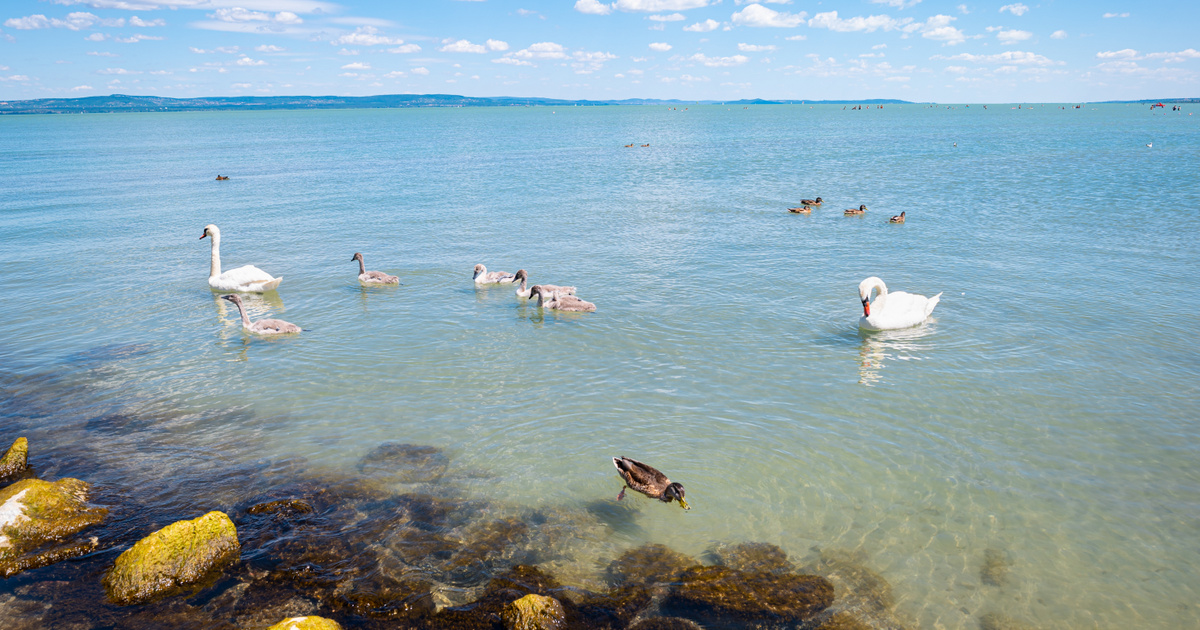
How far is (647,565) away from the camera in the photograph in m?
8.50

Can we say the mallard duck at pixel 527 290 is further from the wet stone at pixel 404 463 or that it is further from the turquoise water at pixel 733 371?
the wet stone at pixel 404 463

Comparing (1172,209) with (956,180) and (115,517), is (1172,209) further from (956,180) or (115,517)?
(115,517)

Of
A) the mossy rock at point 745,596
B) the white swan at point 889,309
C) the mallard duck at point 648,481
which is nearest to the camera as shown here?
the mossy rock at point 745,596

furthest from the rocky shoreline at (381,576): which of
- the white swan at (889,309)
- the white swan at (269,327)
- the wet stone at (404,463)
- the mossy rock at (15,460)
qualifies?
the white swan at (889,309)

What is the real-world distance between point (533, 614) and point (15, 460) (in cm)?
896

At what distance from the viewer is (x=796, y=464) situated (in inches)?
429

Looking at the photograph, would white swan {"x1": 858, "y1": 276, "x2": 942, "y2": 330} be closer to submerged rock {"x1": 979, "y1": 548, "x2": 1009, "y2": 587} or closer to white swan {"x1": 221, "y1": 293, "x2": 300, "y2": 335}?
submerged rock {"x1": 979, "y1": 548, "x2": 1009, "y2": 587}

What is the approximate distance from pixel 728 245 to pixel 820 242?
12.2ft

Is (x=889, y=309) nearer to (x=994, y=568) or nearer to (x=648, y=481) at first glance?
(x=994, y=568)

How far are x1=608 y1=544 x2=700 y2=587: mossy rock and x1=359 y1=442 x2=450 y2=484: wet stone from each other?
11.4 ft

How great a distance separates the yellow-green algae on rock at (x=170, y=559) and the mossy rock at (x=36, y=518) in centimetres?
133

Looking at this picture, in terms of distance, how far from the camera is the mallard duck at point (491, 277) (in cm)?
2085

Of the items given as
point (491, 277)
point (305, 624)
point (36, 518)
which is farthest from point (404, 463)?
point (491, 277)

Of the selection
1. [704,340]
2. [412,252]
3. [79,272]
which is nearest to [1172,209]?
[704,340]
